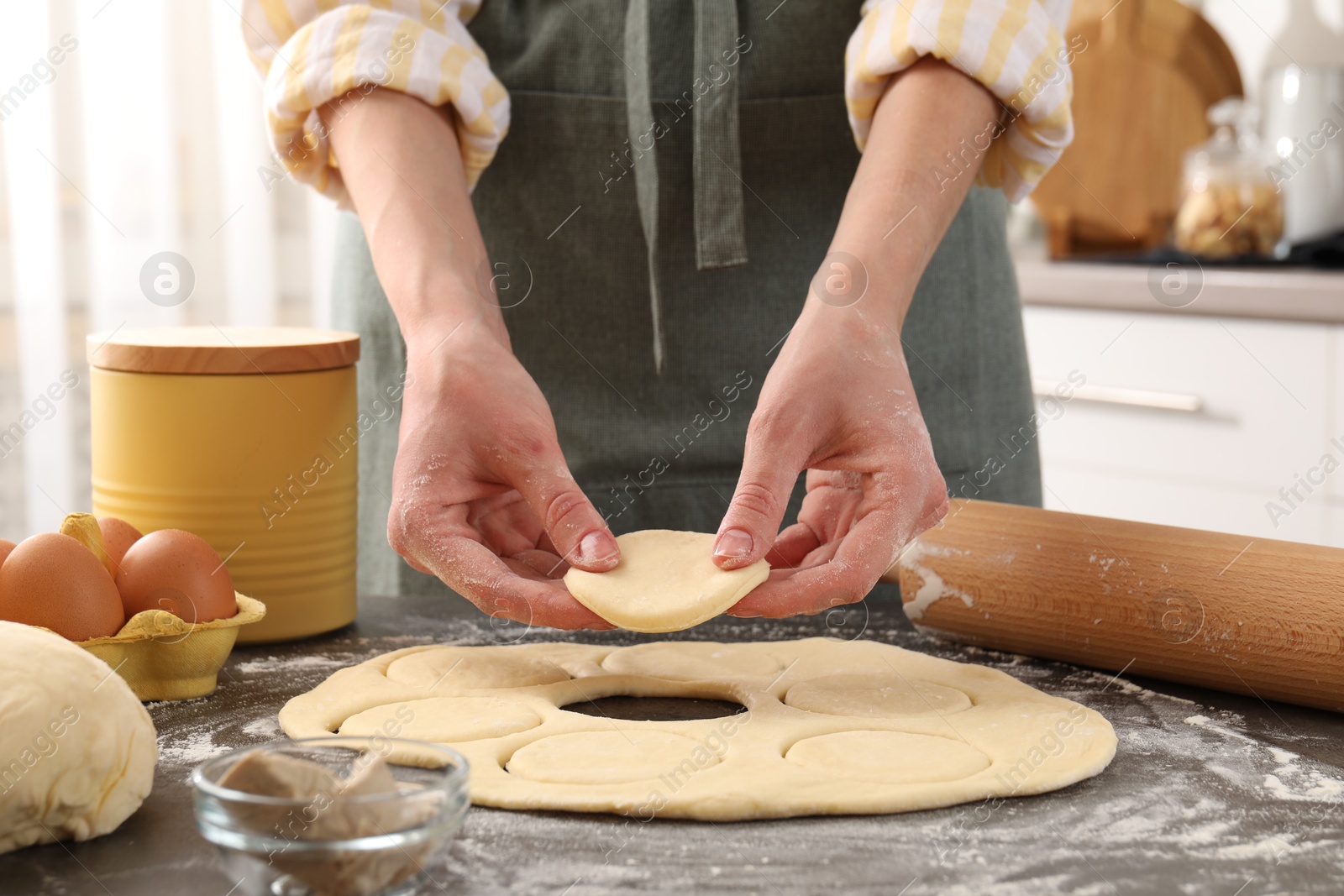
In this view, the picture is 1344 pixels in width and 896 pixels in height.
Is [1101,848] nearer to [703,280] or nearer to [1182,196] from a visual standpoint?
[703,280]

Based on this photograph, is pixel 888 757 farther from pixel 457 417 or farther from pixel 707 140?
pixel 707 140

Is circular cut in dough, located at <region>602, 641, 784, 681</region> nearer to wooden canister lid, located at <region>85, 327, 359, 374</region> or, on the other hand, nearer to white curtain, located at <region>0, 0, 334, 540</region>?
wooden canister lid, located at <region>85, 327, 359, 374</region>

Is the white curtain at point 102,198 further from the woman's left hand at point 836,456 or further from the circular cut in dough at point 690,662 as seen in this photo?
the woman's left hand at point 836,456

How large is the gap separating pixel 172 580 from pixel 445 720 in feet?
0.82

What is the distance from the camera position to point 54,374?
2.34m

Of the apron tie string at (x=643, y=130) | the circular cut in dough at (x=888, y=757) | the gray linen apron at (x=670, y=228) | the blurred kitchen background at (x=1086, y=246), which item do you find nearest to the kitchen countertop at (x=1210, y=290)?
the blurred kitchen background at (x=1086, y=246)

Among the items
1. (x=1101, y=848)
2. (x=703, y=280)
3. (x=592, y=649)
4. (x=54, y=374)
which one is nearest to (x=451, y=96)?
(x=703, y=280)

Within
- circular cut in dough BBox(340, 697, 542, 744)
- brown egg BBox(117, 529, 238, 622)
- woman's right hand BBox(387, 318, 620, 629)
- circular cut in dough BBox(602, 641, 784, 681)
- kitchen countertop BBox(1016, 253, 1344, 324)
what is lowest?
circular cut in dough BBox(602, 641, 784, 681)

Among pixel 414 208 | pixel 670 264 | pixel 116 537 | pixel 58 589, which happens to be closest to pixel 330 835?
pixel 58 589

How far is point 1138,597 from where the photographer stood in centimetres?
107

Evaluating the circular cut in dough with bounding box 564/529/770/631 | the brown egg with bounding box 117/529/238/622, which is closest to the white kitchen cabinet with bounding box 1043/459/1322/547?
the circular cut in dough with bounding box 564/529/770/631

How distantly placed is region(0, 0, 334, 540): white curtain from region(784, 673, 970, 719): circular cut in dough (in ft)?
6.00

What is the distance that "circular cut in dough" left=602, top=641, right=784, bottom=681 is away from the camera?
1071mm

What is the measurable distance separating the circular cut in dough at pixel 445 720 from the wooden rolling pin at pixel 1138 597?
42 centimetres
